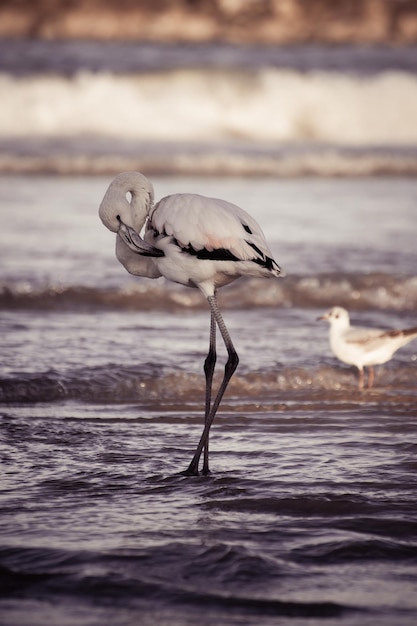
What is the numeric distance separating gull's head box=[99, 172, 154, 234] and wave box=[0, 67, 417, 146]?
17.8 m

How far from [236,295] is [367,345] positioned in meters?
2.51

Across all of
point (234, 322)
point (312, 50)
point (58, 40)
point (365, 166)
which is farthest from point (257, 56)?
point (234, 322)

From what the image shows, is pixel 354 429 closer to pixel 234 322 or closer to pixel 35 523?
pixel 35 523

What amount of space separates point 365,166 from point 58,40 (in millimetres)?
17220

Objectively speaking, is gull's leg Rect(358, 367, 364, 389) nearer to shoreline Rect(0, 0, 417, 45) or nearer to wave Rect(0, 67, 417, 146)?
wave Rect(0, 67, 417, 146)

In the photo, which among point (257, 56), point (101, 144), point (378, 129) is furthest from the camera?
point (257, 56)

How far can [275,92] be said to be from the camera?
26766 mm

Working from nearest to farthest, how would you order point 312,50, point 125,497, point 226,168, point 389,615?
point 389,615 → point 125,497 → point 226,168 → point 312,50

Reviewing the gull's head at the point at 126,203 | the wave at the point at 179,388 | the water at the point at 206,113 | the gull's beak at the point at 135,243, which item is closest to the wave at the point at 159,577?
A: the gull's beak at the point at 135,243

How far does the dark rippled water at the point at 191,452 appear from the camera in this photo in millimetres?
3791

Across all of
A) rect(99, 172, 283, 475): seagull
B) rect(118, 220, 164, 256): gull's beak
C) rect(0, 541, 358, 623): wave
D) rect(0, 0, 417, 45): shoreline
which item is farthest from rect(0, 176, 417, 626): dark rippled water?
rect(0, 0, 417, 45): shoreline

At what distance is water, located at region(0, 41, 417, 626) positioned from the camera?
12.5 feet

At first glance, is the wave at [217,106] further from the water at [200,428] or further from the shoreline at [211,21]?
the shoreline at [211,21]

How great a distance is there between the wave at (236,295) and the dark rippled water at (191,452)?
18mm
